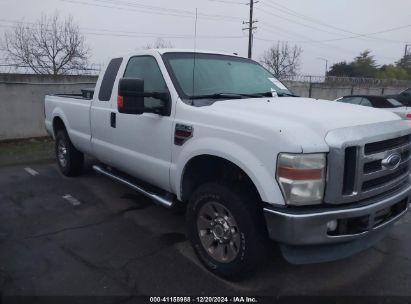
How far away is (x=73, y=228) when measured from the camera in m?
4.20

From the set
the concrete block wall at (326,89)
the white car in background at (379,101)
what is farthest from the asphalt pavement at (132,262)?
the concrete block wall at (326,89)

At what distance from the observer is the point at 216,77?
3.89m

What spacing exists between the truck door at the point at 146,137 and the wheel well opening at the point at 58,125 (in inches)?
77.3

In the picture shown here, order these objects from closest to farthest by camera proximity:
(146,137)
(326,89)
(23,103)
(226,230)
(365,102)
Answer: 1. (226,230)
2. (146,137)
3. (23,103)
4. (365,102)
5. (326,89)

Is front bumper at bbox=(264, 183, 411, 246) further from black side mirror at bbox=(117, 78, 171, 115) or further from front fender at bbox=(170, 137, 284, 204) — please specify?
black side mirror at bbox=(117, 78, 171, 115)

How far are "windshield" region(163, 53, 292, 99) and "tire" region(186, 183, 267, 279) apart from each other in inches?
40.3

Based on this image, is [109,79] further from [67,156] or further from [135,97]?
[67,156]

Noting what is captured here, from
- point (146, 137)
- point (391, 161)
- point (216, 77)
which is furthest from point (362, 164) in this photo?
point (146, 137)

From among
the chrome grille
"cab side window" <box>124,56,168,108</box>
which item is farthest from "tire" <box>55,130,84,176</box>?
the chrome grille

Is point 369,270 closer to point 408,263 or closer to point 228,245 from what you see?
point 408,263

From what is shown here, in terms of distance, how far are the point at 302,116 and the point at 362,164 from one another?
21.5 inches

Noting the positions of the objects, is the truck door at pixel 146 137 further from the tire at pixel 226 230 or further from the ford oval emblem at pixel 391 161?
the ford oval emblem at pixel 391 161

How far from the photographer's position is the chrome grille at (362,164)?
253 cm

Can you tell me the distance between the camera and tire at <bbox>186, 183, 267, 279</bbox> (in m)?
2.83
